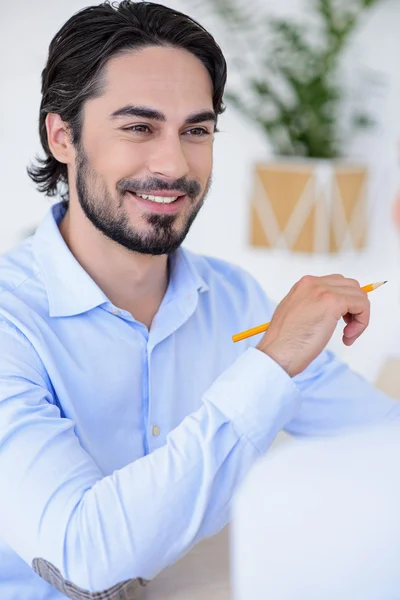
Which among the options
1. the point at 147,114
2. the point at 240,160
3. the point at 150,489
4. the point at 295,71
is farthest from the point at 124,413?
the point at 240,160

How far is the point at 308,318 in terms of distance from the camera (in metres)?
1.05

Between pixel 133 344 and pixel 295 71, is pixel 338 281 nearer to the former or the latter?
pixel 133 344

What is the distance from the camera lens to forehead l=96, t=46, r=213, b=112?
1254 mm

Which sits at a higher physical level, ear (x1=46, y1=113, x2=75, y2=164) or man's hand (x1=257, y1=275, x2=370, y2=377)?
ear (x1=46, y1=113, x2=75, y2=164)

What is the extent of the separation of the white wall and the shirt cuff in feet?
7.95

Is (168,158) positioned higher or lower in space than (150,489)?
higher

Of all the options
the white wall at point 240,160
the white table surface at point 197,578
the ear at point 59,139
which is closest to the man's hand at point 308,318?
the white table surface at point 197,578

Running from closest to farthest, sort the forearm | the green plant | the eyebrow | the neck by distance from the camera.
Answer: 1. the forearm
2. the eyebrow
3. the neck
4. the green plant

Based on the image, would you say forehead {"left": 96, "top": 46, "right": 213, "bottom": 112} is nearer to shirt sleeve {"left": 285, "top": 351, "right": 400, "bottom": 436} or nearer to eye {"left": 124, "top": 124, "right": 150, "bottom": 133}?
eye {"left": 124, "top": 124, "right": 150, "bottom": 133}

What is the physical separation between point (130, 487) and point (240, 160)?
295cm

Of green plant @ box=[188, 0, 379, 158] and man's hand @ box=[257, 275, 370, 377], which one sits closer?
man's hand @ box=[257, 275, 370, 377]

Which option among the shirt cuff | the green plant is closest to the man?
the shirt cuff

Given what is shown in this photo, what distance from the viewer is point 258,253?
3.74 m

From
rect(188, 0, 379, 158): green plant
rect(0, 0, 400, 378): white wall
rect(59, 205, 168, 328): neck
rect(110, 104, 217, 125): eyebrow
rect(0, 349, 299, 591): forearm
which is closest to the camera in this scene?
rect(0, 349, 299, 591): forearm
